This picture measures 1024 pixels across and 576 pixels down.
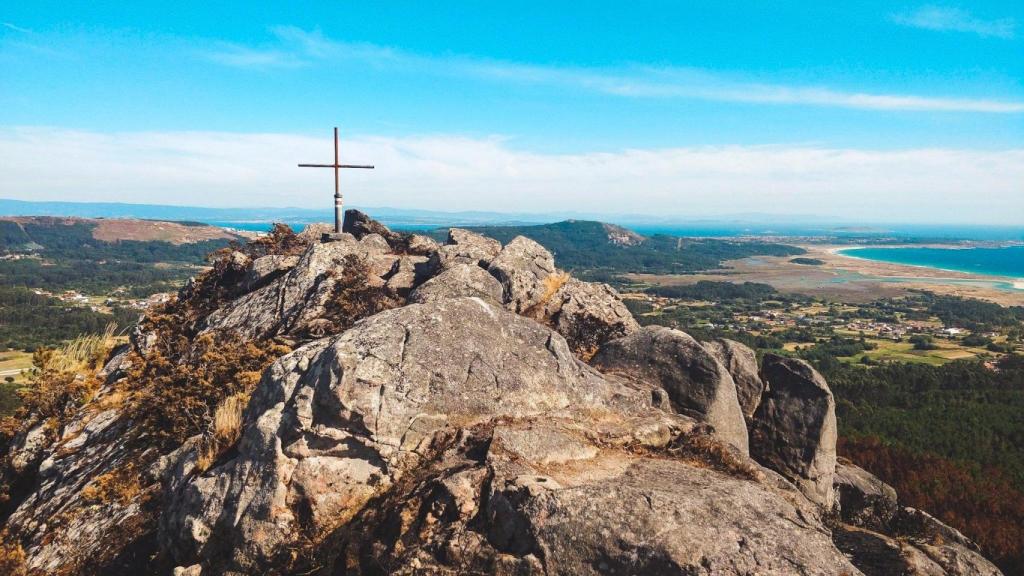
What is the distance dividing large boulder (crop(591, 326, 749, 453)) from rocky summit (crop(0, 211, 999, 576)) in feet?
0.18

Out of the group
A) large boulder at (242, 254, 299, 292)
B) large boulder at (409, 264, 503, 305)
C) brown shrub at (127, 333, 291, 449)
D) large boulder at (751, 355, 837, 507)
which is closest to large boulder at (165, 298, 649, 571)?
brown shrub at (127, 333, 291, 449)

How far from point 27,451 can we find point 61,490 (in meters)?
3.61

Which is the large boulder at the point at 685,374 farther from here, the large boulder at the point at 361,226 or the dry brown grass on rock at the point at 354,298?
the large boulder at the point at 361,226

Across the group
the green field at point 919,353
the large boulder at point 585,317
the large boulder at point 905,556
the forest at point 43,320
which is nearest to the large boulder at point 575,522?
the large boulder at point 905,556

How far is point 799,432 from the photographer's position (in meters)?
14.7

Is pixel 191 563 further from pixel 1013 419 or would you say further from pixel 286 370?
pixel 1013 419

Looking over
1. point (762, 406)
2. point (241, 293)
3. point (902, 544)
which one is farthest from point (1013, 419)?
point (241, 293)

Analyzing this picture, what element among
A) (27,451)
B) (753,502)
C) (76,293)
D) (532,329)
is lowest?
(76,293)

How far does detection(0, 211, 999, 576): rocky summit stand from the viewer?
7.41 m

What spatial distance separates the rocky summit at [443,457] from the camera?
7410 millimetres

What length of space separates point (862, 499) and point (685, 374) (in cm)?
757

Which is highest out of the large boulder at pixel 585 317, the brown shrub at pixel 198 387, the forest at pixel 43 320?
the large boulder at pixel 585 317

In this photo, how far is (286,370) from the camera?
10.4 meters

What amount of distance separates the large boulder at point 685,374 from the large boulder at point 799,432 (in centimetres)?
172
